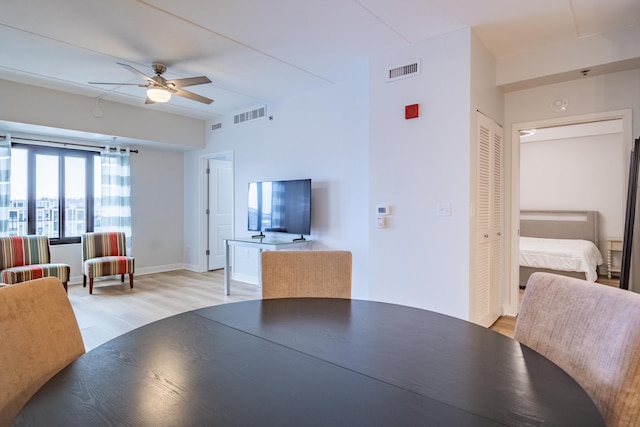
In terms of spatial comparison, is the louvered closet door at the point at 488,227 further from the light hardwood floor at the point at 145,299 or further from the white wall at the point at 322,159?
the white wall at the point at 322,159

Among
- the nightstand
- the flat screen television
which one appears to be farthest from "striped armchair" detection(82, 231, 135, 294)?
the nightstand

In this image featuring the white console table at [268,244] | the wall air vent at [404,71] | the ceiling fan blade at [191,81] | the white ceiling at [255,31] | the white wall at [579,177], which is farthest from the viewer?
the white wall at [579,177]

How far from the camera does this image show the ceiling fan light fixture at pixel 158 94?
11.3 feet

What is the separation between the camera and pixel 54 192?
→ 17.3ft

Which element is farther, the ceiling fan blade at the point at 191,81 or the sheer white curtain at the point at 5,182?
the sheer white curtain at the point at 5,182

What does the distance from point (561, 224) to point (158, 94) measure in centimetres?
644

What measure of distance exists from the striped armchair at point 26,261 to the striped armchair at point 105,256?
0.41 metres

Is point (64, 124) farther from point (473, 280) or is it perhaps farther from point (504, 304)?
point (504, 304)

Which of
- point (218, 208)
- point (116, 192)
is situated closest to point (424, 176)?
point (218, 208)

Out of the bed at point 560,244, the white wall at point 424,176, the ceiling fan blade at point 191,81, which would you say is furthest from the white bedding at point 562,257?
the ceiling fan blade at point 191,81

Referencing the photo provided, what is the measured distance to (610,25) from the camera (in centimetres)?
284

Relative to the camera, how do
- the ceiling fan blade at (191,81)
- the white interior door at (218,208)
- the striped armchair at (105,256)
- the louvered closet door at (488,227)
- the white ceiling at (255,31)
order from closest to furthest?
1. the white ceiling at (255,31)
2. the louvered closet door at (488,227)
3. the ceiling fan blade at (191,81)
4. the striped armchair at (105,256)
5. the white interior door at (218,208)

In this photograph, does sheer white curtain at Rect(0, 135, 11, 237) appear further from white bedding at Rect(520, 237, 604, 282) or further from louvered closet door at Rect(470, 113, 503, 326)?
white bedding at Rect(520, 237, 604, 282)

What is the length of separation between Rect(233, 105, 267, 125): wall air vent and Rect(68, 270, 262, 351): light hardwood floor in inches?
97.9
